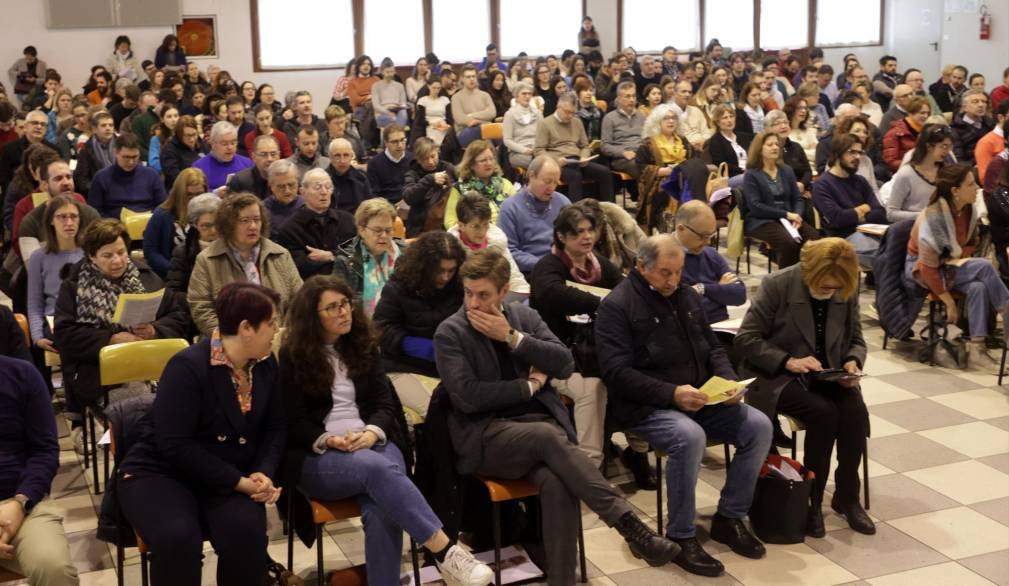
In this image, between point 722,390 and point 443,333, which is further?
point 722,390

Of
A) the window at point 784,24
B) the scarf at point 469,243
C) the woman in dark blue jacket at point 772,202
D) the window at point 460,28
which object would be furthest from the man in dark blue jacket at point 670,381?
the window at point 784,24

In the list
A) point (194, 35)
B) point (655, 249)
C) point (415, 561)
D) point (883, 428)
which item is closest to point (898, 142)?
point (883, 428)

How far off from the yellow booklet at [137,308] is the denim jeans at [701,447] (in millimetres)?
2210

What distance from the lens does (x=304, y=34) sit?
63.4ft

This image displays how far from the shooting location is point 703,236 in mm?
5621

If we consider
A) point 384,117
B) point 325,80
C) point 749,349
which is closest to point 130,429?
point 749,349

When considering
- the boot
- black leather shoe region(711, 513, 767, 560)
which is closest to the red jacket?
the boot

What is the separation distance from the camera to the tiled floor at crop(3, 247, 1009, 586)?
450cm

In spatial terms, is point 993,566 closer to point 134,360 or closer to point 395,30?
point 134,360

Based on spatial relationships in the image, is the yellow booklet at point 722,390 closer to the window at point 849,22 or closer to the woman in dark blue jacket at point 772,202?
the woman in dark blue jacket at point 772,202

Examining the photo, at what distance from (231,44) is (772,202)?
1259 centimetres

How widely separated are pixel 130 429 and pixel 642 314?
1.97 meters

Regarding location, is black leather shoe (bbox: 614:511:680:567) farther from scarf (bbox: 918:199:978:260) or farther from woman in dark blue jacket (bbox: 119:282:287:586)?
scarf (bbox: 918:199:978:260)

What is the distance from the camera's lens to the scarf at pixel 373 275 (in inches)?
223
